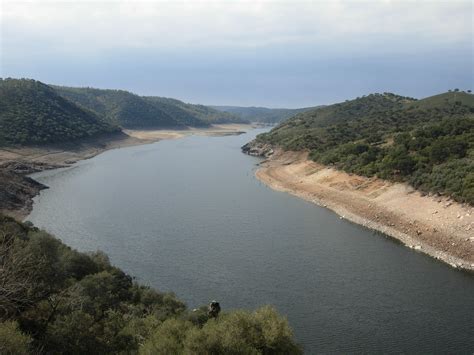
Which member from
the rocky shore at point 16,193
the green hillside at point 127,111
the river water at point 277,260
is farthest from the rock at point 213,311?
the green hillside at point 127,111

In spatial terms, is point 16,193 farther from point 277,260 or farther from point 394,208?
point 394,208

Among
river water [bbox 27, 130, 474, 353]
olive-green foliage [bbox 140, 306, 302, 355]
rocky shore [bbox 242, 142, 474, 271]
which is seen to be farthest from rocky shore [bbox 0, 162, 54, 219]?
olive-green foliage [bbox 140, 306, 302, 355]

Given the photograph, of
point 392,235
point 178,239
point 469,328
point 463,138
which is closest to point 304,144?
point 463,138

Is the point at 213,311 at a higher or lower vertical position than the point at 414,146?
lower

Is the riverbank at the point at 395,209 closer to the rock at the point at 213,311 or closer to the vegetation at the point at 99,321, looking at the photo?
the rock at the point at 213,311

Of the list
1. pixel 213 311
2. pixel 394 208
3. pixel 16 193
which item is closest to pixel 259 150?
pixel 394 208

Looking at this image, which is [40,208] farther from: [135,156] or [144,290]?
[135,156]
